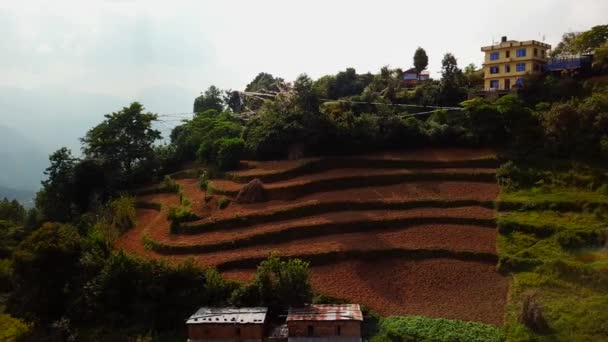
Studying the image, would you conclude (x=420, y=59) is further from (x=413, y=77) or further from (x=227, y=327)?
(x=227, y=327)

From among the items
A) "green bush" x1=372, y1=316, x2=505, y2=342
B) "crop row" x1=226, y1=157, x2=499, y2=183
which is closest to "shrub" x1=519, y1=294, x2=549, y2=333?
"green bush" x1=372, y1=316, x2=505, y2=342

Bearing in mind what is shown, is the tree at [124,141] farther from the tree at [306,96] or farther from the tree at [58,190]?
the tree at [306,96]

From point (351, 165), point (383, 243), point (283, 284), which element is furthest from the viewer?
point (351, 165)

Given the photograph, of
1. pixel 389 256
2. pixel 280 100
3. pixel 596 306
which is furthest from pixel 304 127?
pixel 596 306

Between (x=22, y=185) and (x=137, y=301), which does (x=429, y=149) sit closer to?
(x=137, y=301)

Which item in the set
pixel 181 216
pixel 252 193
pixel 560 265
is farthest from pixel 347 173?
pixel 560 265
